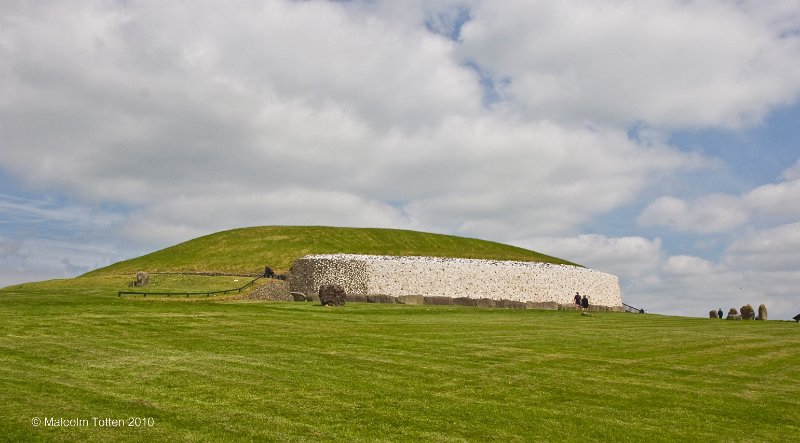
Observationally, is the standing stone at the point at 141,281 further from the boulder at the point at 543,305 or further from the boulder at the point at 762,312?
the boulder at the point at 762,312

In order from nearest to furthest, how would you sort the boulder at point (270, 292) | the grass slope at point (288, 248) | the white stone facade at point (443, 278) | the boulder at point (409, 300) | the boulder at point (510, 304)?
the boulder at point (409, 300)
the boulder at point (270, 292)
the boulder at point (510, 304)
the white stone facade at point (443, 278)
the grass slope at point (288, 248)

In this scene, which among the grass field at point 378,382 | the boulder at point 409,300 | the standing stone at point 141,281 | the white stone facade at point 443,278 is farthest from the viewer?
the white stone facade at point 443,278

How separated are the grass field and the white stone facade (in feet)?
86.9

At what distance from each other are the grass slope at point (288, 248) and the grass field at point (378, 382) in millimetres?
47969

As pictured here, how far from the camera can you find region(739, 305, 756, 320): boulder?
51594 mm

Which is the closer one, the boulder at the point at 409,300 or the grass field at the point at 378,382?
the grass field at the point at 378,382

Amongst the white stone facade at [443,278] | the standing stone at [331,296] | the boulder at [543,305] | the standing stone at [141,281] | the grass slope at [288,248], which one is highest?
the grass slope at [288,248]

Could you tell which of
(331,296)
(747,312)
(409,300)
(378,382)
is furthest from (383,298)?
(378,382)

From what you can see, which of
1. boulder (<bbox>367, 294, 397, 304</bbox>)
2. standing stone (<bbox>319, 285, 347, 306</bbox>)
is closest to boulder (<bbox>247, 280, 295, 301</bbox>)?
boulder (<bbox>367, 294, 397, 304</bbox>)

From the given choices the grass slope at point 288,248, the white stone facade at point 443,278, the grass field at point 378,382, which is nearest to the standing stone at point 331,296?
the white stone facade at point 443,278

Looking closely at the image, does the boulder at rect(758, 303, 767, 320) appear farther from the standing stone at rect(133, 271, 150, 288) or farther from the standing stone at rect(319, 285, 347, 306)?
the standing stone at rect(133, 271, 150, 288)

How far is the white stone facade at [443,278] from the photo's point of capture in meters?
57.5

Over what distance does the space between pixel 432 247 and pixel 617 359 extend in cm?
6900

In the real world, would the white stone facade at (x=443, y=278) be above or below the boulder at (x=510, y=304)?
above
